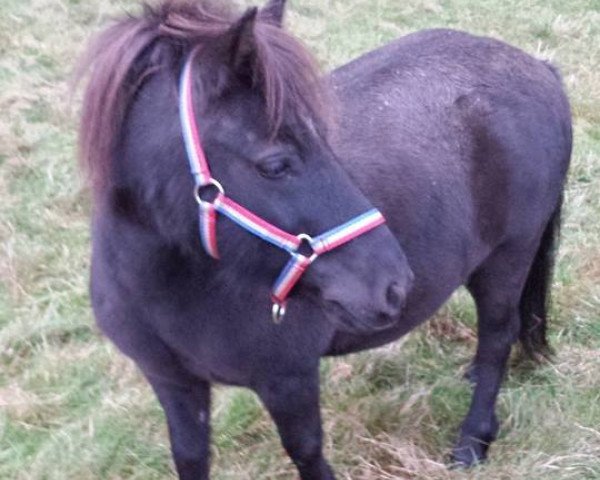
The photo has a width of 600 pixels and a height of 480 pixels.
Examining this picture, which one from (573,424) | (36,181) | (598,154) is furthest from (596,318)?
(36,181)

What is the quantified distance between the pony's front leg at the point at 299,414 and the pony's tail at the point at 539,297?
1142mm

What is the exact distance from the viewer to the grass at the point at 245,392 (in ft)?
10.5

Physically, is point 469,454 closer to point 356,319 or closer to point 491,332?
point 491,332

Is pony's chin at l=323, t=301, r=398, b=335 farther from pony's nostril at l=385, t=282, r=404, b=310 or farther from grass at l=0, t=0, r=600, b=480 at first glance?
grass at l=0, t=0, r=600, b=480

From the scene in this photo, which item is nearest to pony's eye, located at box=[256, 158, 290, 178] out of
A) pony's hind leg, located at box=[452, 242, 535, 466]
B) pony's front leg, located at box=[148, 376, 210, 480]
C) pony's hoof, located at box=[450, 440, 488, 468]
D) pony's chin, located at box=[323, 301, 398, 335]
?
pony's chin, located at box=[323, 301, 398, 335]

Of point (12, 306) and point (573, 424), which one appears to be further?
point (12, 306)

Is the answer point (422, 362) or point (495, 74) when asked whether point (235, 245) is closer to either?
point (495, 74)

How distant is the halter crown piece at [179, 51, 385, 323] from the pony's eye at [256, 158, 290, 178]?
0.28ft

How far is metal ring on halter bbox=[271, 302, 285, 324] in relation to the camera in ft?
7.33

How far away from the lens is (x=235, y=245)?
2062mm

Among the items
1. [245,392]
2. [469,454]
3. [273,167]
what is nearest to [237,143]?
[273,167]

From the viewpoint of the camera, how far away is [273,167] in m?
1.96

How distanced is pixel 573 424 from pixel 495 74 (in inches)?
46.1

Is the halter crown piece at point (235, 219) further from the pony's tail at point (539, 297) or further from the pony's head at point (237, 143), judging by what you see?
the pony's tail at point (539, 297)
